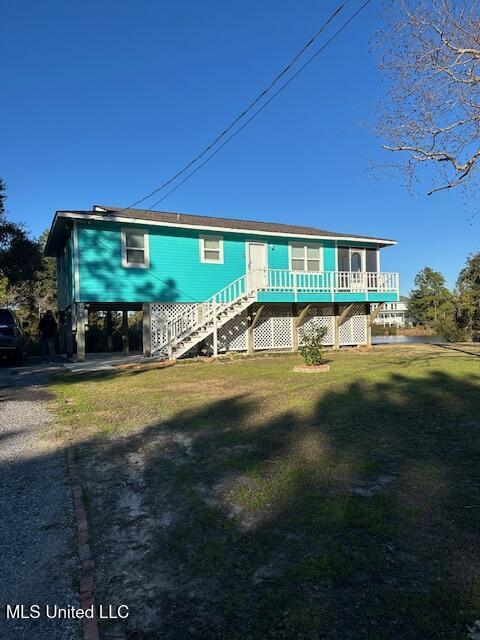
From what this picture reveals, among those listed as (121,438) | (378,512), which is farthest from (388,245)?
(378,512)

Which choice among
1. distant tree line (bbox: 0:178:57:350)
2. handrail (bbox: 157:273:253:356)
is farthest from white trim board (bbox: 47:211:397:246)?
distant tree line (bbox: 0:178:57:350)

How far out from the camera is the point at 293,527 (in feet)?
11.2

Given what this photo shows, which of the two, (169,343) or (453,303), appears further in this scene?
(453,303)

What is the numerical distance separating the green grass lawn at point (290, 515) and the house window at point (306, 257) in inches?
531

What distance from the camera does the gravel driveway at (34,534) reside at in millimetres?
2611

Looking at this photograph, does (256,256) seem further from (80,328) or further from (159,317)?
(80,328)

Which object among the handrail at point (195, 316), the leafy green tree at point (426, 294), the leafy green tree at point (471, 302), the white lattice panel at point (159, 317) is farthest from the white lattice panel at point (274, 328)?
the leafy green tree at point (426, 294)

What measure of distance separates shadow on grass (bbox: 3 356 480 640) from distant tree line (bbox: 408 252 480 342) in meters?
26.7

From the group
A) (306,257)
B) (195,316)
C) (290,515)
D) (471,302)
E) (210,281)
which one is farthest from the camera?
(471,302)

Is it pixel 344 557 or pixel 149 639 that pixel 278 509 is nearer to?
pixel 344 557

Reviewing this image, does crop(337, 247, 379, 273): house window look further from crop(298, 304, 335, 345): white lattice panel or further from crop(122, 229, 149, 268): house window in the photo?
crop(122, 229, 149, 268): house window

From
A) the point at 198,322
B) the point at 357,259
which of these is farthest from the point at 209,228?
the point at 357,259

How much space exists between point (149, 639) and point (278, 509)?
154 centimetres

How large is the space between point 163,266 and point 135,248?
46.3 inches
